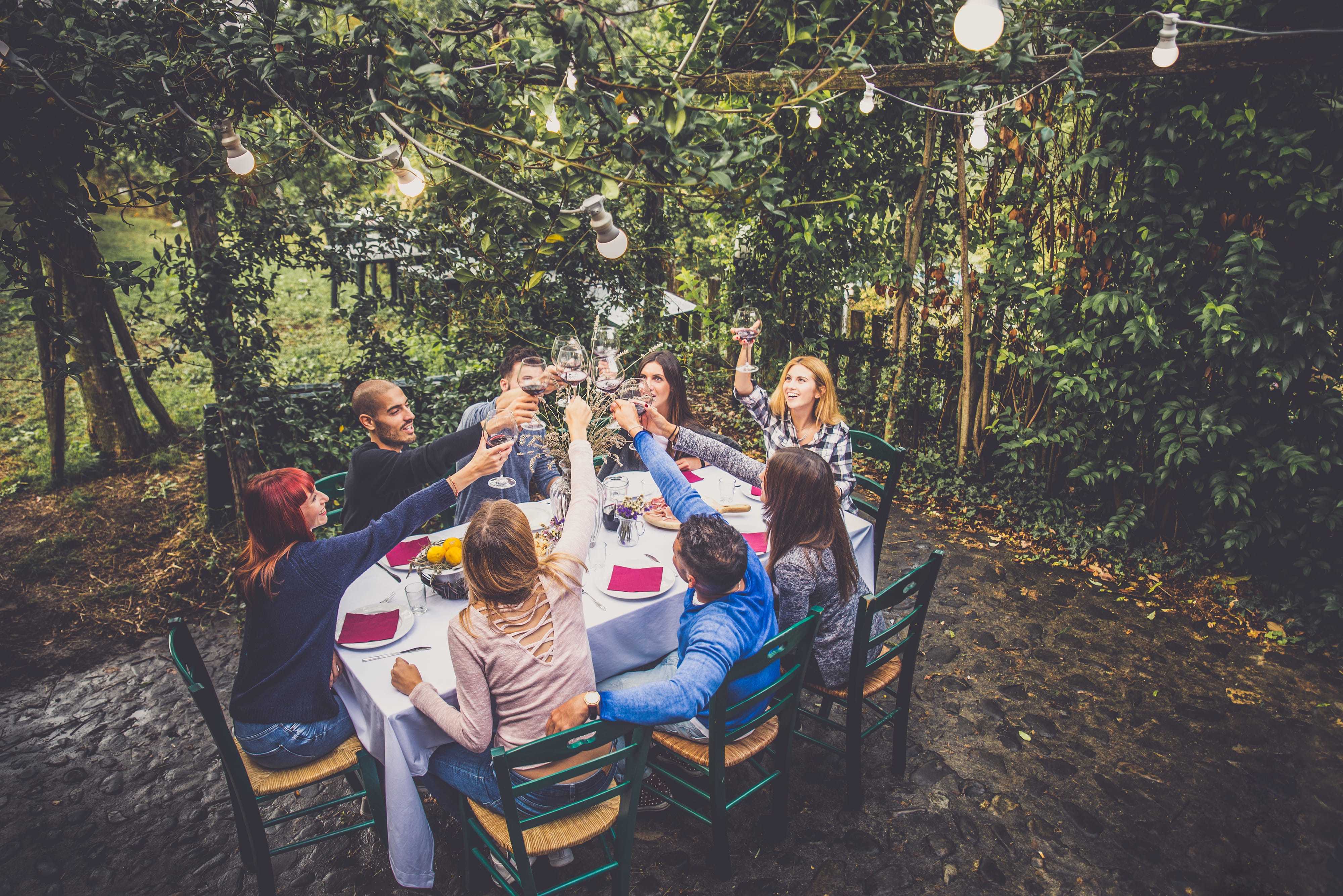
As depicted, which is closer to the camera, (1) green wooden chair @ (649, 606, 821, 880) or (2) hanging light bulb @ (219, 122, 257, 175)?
(1) green wooden chair @ (649, 606, 821, 880)

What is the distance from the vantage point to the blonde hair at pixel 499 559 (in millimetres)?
1940

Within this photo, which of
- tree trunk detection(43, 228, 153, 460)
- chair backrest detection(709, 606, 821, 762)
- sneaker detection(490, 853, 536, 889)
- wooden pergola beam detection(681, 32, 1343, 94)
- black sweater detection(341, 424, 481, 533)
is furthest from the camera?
tree trunk detection(43, 228, 153, 460)

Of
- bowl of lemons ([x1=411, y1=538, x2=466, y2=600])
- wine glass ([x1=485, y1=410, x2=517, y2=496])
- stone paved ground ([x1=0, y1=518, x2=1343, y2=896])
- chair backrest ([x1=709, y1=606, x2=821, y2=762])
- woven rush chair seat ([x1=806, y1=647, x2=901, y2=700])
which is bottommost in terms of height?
stone paved ground ([x1=0, y1=518, x2=1343, y2=896])

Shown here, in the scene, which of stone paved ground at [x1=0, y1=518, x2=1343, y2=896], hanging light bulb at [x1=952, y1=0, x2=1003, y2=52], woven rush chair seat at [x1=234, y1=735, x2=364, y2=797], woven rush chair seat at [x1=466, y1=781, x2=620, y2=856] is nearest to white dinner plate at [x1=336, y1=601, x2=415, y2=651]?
woven rush chair seat at [x1=234, y1=735, x2=364, y2=797]

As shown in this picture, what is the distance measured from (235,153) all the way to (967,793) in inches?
150

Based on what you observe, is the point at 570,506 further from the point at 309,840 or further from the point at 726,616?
→ the point at 309,840

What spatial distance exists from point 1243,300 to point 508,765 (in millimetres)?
4321

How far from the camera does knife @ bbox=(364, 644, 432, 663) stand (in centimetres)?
226

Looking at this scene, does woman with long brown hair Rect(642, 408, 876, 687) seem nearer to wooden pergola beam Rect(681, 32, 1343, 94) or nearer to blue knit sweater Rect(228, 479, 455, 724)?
blue knit sweater Rect(228, 479, 455, 724)

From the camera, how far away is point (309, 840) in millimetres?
2363

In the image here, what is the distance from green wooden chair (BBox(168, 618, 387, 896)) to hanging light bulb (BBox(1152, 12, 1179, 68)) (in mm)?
4363

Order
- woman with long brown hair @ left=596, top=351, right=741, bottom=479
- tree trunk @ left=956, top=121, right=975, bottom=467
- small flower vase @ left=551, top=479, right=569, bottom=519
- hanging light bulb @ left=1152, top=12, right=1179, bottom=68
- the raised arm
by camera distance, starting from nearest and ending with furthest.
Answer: small flower vase @ left=551, top=479, right=569, bottom=519 < hanging light bulb @ left=1152, top=12, right=1179, bottom=68 < the raised arm < woman with long brown hair @ left=596, top=351, right=741, bottom=479 < tree trunk @ left=956, top=121, right=975, bottom=467

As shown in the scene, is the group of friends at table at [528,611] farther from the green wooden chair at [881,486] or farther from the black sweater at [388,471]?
the green wooden chair at [881,486]

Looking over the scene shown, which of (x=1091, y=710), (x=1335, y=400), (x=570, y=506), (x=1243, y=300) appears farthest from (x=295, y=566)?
(x=1335, y=400)
